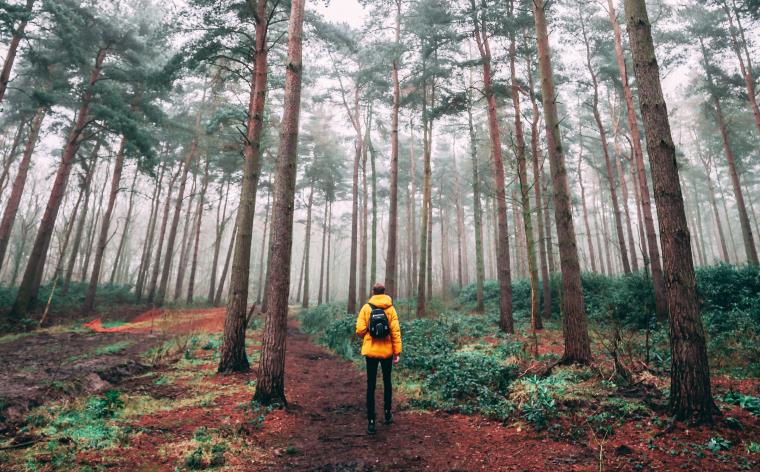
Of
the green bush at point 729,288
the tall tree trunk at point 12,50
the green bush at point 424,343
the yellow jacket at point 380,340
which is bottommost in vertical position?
the green bush at point 424,343

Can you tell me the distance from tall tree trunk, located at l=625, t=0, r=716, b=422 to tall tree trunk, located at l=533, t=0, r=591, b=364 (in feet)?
7.89

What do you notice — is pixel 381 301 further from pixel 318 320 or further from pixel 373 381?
pixel 318 320

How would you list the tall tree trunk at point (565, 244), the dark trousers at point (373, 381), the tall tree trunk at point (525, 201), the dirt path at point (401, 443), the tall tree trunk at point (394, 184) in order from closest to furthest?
the dirt path at point (401, 443), the dark trousers at point (373, 381), the tall tree trunk at point (565, 244), the tall tree trunk at point (525, 201), the tall tree trunk at point (394, 184)

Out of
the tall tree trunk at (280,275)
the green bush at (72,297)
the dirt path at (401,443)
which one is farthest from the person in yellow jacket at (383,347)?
the green bush at (72,297)

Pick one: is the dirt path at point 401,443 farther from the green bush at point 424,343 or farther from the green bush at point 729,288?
the green bush at point 729,288

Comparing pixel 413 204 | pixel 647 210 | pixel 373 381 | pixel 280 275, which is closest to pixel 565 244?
pixel 373 381

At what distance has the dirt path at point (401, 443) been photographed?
12.5 feet

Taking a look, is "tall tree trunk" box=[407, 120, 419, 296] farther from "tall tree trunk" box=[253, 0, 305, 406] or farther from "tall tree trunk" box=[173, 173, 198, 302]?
"tall tree trunk" box=[253, 0, 305, 406]

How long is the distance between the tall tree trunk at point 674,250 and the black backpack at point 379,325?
11.8 ft

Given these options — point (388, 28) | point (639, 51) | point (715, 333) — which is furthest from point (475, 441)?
point (388, 28)

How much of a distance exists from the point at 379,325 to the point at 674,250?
3.99 metres

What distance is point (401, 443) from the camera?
446 cm

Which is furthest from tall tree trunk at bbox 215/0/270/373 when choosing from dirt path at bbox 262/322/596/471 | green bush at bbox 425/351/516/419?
green bush at bbox 425/351/516/419

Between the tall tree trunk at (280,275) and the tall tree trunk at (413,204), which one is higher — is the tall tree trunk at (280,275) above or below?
below
